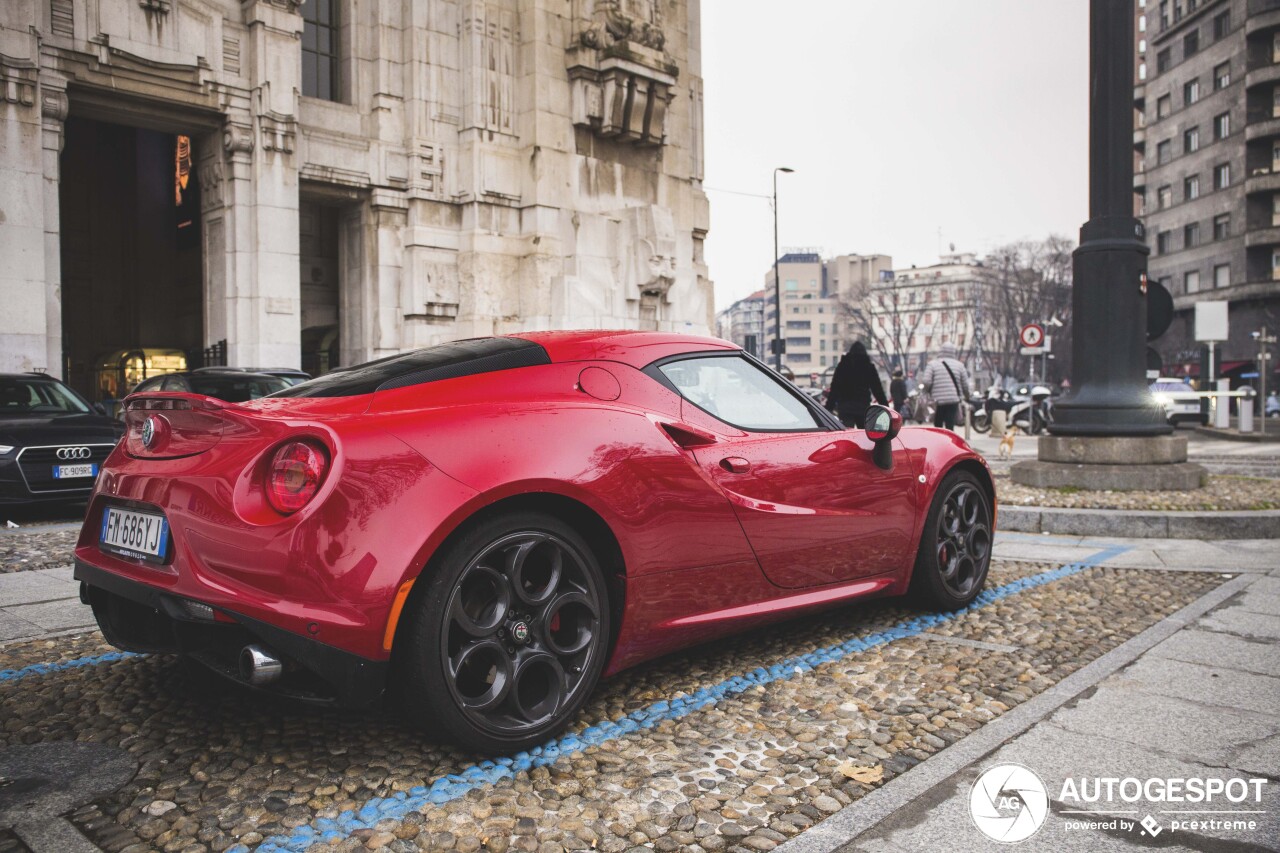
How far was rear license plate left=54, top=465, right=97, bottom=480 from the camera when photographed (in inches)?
316

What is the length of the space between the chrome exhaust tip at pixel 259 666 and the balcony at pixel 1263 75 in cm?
5773

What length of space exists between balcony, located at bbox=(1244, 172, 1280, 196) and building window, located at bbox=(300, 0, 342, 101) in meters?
47.2

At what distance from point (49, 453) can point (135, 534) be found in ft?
20.7

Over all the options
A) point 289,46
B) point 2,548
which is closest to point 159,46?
point 289,46

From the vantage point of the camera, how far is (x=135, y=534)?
2.83 meters

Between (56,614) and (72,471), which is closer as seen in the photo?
(56,614)

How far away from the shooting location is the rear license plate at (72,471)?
316 inches

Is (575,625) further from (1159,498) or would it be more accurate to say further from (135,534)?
(1159,498)

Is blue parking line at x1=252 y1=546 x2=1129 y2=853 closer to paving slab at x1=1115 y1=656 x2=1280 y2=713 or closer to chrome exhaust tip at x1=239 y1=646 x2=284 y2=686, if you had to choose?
chrome exhaust tip at x1=239 y1=646 x2=284 y2=686

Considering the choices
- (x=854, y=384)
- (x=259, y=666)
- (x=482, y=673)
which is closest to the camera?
(x=259, y=666)

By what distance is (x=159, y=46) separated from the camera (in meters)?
13.7

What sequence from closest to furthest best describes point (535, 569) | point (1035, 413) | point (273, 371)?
point (535, 569)
point (273, 371)
point (1035, 413)

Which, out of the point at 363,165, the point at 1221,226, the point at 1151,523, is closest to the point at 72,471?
the point at 1151,523

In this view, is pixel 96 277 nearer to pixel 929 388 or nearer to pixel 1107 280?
pixel 929 388
